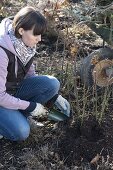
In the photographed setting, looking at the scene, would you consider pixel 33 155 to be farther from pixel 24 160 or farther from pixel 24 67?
pixel 24 67

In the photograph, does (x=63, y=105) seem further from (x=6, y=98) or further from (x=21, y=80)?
(x=6, y=98)

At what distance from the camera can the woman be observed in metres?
2.83

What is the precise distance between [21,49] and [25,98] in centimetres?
54

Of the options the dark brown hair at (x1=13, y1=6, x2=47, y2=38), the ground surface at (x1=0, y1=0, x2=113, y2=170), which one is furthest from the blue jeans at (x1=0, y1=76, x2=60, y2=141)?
the dark brown hair at (x1=13, y1=6, x2=47, y2=38)

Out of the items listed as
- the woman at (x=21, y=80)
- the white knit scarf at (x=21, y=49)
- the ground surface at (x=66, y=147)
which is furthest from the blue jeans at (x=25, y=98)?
the white knit scarf at (x=21, y=49)

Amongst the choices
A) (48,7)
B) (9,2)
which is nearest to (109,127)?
(48,7)

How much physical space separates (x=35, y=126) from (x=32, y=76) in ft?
1.37

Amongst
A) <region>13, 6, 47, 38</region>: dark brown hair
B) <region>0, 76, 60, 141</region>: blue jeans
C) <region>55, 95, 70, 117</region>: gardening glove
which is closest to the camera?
<region>13, 6, 47, 38</region>: dark brown hair

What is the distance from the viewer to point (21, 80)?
3.25 metres

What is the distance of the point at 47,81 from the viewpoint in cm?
338

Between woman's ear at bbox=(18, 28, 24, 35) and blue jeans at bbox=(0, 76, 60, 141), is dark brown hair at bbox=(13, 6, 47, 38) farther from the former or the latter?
blue jeans at bbox=(0, 76, 60, 141)

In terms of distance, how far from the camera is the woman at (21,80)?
2.83 metres

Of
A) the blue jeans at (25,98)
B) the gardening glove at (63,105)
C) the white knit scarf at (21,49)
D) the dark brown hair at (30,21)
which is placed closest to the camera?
the dark brown hair at (30,21)

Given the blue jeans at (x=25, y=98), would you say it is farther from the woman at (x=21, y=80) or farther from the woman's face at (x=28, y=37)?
the woman's face at (x=28, y=37)
